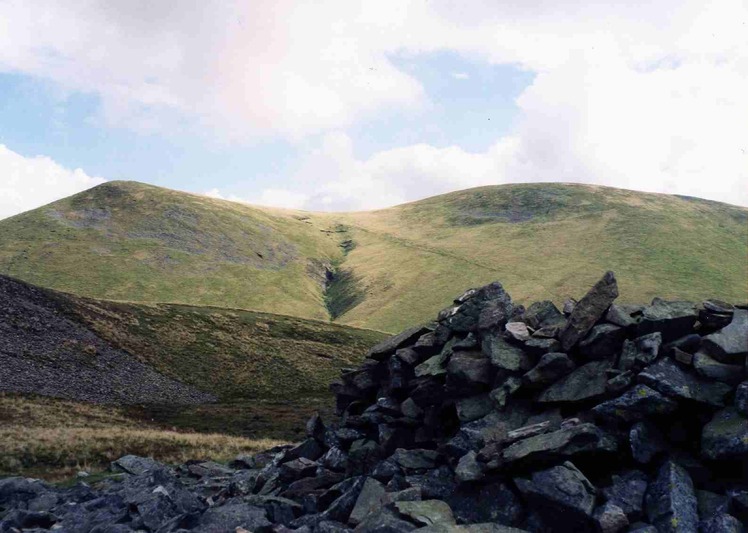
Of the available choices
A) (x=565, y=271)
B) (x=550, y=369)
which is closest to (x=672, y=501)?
(x=550, y=369)

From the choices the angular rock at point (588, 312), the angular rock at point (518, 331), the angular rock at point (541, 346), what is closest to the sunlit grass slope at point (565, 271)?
the angular rock at point (518, 331)

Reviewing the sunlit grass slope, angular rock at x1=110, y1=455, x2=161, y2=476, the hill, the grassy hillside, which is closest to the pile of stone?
angular rock at x1=110, y1=455, x2=161, y2=476

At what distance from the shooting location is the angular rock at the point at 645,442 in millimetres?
14023

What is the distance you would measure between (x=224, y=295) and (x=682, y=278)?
137 meters

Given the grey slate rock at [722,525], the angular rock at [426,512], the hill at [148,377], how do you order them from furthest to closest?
the hill at [148,377], the angular rock at [426,512], the grey slate rock at [722,525]

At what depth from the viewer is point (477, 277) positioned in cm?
17012

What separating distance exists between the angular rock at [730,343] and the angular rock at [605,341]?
2.39m

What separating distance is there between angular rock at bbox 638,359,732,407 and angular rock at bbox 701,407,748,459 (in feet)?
1.55

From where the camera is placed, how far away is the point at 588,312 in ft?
58.5

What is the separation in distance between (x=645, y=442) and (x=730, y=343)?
3781mm

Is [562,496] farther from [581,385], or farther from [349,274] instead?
[349,274]

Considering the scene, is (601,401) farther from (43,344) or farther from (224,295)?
(224,295)

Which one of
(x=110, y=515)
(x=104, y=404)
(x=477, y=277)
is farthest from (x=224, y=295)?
(x=110, y=515)

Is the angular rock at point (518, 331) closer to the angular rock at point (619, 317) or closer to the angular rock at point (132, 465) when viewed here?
the angular rock at point (619, 317)
